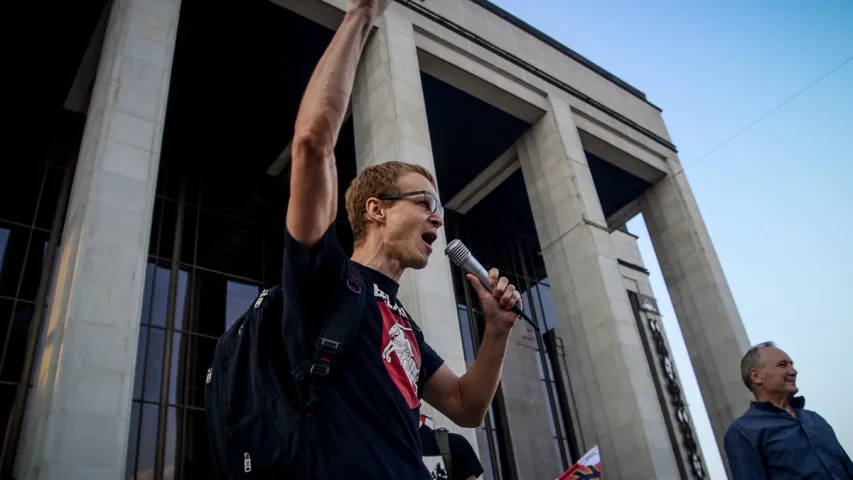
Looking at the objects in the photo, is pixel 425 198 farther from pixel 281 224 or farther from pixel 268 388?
pixel 281 224

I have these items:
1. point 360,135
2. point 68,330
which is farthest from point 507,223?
point 68,330

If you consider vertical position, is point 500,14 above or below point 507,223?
above

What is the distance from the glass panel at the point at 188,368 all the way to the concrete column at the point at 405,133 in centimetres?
528

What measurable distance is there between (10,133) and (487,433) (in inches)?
555

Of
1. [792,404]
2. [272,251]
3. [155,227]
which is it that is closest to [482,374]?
[792,404]

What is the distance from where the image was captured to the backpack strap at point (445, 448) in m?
3.28

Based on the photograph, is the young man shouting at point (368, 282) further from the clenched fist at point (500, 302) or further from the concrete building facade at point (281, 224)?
the concrete building facade at point (281, 224)

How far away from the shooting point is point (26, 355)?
12.3m

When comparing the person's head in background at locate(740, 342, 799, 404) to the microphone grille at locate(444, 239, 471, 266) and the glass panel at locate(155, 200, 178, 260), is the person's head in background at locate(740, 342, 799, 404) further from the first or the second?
the glass panel at locate(155, 200, 178, 260)

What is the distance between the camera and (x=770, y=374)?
477 centimetres

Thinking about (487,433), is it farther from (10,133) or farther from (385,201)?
(385,201)

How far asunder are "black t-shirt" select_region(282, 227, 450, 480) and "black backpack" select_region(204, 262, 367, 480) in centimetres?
4

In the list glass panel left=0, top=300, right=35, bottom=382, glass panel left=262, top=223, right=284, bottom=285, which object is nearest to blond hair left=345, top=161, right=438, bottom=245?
glass panel left=0, top=300, right=35, bottom=382

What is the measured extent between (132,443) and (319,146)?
41.7 feet
